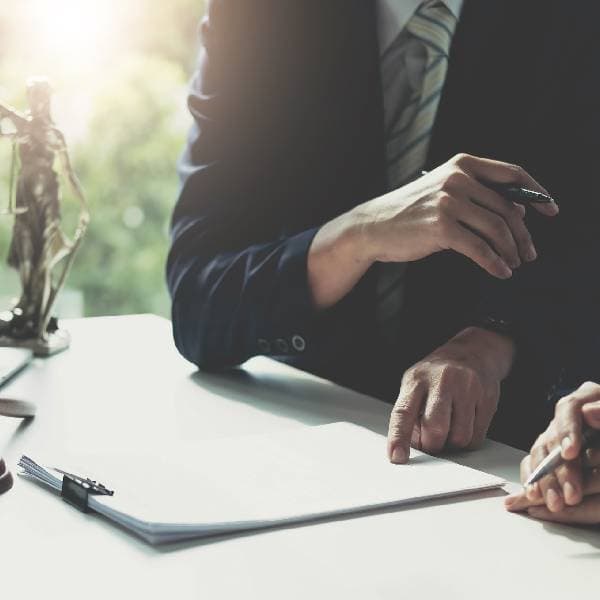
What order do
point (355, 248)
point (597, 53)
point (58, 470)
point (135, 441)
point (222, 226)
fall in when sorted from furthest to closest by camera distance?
point (222, 226), point (597, 53), point (355, 248), point (135, 441), point (58, 470)

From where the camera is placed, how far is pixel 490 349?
1.28 meters

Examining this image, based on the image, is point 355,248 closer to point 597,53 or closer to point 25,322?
point 597,53

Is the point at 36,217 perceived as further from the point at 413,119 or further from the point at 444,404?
the point at 444,404

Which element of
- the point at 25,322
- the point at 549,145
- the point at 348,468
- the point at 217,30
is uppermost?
the point at 217,30

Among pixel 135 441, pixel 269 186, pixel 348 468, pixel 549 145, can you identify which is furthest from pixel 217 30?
pixel 348 468

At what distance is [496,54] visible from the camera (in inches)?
60.7

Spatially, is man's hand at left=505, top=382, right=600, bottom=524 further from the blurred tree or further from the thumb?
the blurred tree

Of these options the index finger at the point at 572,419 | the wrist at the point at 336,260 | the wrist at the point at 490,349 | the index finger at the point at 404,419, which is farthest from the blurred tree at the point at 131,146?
the index finger at the point at 572,419

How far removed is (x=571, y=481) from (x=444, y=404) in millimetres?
251

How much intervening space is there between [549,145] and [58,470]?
2.82 feet

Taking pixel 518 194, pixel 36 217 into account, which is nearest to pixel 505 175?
pixel 518 194

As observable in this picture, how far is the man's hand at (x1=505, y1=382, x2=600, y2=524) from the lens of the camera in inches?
35.5

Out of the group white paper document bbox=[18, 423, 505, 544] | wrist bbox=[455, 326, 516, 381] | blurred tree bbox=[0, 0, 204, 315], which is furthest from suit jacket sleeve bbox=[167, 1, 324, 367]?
blurred tree bbox=[0, 0, 204, 315]

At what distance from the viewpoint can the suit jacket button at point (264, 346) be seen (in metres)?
1.48
